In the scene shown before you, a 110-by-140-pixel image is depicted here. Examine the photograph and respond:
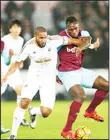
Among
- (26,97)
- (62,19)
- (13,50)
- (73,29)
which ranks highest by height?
(62,19)

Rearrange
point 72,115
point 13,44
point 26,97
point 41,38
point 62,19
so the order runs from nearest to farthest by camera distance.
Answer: point 41,38
point 72,115
point 26,97
point 13,44
point 62,19

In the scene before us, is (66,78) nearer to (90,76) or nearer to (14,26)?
(90,76)

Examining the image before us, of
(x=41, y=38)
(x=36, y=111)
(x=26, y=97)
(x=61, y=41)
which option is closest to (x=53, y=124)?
(x=36, y=111)

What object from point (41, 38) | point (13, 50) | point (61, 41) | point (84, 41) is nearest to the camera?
point (84, 41)

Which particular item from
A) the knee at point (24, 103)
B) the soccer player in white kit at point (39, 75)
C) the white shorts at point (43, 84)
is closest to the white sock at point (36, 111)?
the soccer player in white kit at point (39, 75)

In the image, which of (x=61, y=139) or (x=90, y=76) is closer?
(x=90, y=76)

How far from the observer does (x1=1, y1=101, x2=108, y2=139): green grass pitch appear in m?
14.3

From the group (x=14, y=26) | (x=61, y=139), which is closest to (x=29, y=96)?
(x=61, y=139)

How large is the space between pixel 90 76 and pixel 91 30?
34.0ft

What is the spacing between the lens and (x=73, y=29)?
11.5m

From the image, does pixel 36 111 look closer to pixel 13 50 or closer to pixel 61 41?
pixel 61 41

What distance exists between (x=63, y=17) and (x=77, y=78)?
10846mm

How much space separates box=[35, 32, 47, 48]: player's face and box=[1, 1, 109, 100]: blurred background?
952 centimetres

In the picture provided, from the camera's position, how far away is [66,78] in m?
12.0
